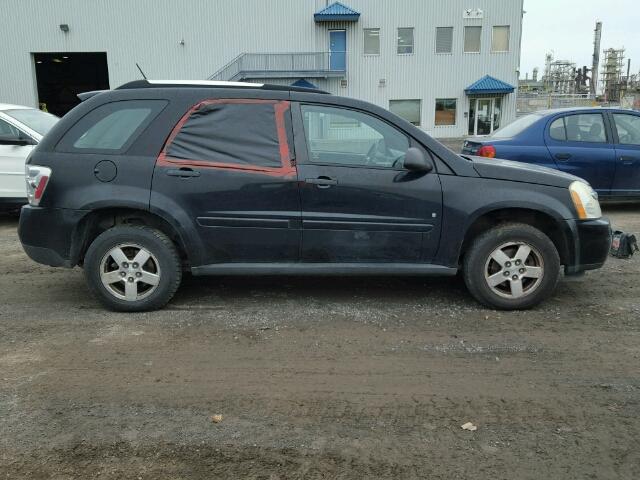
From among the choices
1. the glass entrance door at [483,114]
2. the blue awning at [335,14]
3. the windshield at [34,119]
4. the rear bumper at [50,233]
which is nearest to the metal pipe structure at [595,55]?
the glass entrance door at [483,114]

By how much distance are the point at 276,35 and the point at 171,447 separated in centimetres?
3515

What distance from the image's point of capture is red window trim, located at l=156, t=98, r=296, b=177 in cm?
463

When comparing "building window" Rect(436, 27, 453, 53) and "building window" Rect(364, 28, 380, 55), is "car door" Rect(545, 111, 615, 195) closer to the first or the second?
"building window" Rect(364, 28, 380, 55)

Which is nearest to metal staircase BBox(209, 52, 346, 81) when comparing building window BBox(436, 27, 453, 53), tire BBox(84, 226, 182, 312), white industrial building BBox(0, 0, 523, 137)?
white industrial building BBox(0, 0, 523, 137)

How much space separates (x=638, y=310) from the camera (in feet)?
15.9

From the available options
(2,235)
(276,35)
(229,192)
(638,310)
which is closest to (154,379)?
(229,192)

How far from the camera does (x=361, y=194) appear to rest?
4.63m

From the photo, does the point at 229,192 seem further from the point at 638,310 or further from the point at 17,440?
the point at 638,310

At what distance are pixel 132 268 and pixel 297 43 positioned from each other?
109 ft

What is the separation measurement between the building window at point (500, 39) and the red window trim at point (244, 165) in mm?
35079

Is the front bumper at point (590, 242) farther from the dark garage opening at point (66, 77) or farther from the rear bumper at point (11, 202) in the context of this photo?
the dark garage opening at point (66, 77)

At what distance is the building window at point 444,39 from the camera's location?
35875 mm

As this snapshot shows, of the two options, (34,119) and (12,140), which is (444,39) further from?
(12,140)

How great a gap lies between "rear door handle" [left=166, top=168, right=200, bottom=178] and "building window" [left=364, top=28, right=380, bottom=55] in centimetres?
3372
